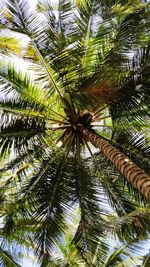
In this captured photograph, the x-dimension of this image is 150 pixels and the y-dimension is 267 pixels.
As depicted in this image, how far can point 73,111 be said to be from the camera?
8188mm

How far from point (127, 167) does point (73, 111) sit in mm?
2449

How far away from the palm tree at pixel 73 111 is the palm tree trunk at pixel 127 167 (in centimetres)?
4

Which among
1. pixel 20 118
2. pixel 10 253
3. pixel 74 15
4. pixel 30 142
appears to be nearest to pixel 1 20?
pixel 74 15

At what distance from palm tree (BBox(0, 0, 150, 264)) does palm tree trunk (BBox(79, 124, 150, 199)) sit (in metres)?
0.04

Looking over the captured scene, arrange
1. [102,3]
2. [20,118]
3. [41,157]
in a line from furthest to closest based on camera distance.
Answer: [41,157], [20,118], [102,3]

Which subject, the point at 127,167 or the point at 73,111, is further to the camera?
the point at 73,111

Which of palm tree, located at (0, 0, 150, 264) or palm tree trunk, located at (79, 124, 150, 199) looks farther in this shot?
palm tree, located at (0, 0, 150, 264)

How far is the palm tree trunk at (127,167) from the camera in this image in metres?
5.35

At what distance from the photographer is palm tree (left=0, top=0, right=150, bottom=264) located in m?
7.47

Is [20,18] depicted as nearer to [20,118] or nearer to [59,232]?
[20,118]

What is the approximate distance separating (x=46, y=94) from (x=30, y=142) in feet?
3.58

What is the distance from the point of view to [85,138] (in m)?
8.41

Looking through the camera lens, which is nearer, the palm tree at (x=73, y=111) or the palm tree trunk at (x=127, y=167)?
the palm tree trunk at (x=127, y=167)

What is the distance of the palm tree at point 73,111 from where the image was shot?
747cm
